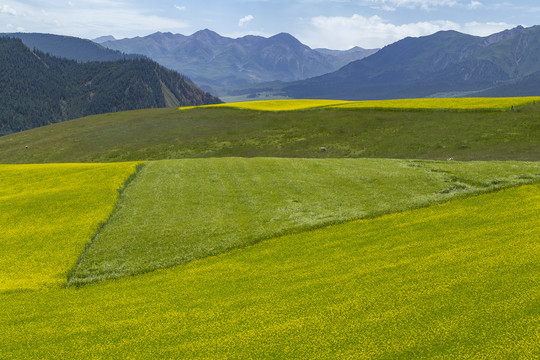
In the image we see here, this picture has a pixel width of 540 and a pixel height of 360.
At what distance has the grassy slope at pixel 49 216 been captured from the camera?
2464 cm

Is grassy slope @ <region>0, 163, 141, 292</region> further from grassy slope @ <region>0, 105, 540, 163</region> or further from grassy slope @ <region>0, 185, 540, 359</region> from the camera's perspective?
grassy slope @ <region>0, 105, 540, 163</region>

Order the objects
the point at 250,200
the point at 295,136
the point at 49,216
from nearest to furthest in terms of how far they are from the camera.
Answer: the point at 49,216
the point at 250,200
the point at 295,136

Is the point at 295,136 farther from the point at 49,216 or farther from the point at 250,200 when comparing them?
the point at 49,216

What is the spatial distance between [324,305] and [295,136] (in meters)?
76.0

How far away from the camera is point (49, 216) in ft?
115

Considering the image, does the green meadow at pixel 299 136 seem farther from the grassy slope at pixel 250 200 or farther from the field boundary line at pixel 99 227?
the field boundary line at pixel 99 227

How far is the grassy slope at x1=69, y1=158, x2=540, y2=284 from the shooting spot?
1048 inches

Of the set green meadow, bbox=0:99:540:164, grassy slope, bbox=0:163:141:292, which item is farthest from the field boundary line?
green meadow, bbox=0:99:540:164

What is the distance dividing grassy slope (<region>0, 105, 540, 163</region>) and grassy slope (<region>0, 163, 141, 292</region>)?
33519 millimetres

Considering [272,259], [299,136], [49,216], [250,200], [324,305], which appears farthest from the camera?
[299,136]

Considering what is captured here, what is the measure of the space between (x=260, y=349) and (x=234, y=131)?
89.1 m

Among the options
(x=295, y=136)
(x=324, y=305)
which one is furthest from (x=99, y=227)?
(x=295, y=136)

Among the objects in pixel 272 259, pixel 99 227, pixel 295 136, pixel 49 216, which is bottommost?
pixel 49 216

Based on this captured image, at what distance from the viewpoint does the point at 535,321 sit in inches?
487
